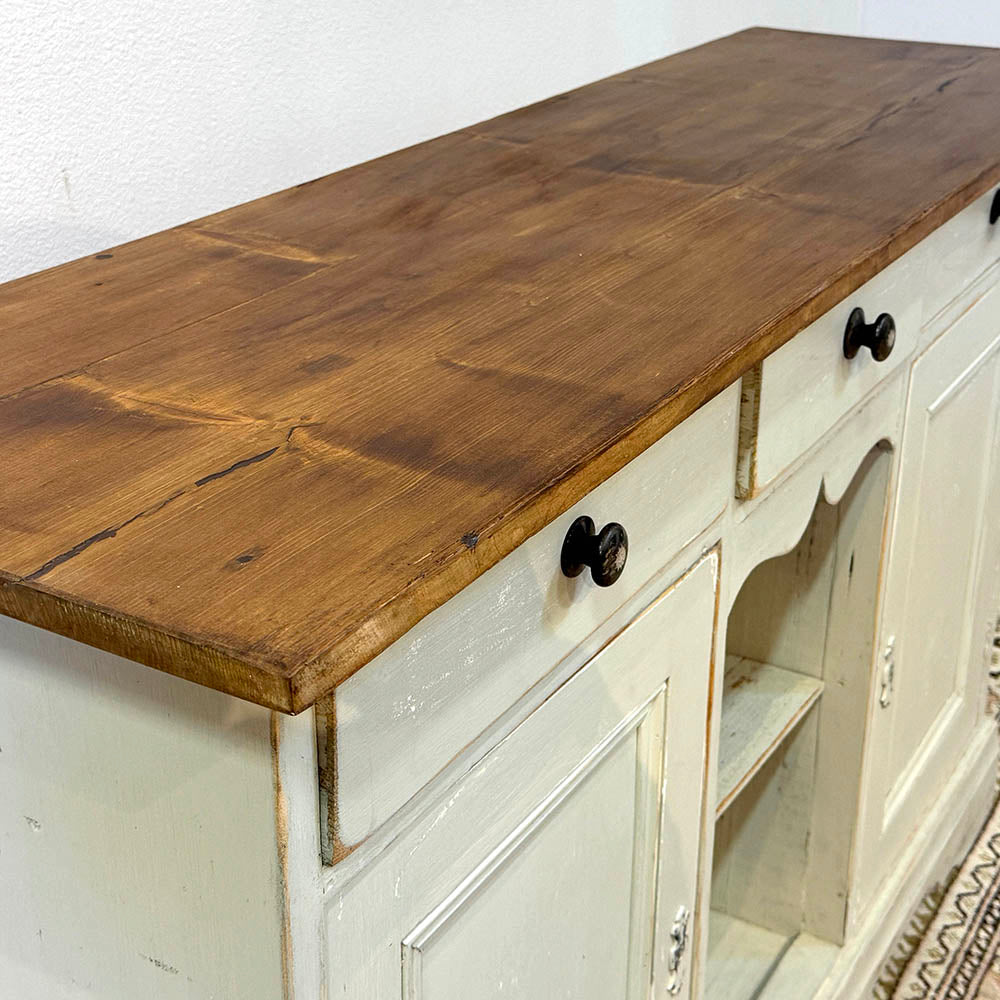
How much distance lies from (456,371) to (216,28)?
620 mm

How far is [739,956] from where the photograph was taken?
1.45 metres

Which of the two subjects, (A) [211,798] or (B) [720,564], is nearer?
(A) [211,798]

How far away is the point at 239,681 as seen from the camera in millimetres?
490

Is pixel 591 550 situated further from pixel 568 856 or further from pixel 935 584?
pixel 935 584

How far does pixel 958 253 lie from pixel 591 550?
72cm

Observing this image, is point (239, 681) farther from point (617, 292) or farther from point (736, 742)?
point (736, 742)

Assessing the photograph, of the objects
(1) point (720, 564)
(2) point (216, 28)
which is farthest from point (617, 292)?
(2) point (216, 28)

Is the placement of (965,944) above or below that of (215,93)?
below

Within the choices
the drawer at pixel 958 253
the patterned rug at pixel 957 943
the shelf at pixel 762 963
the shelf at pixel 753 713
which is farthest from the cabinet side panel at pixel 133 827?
the patterned rug at pixel 957 943

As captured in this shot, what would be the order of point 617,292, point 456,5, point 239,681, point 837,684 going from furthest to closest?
1. point 456,5
2. point 837,684
3. point 617,292
4. point 239,681

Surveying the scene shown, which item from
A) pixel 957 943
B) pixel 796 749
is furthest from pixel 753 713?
pixel 957 943

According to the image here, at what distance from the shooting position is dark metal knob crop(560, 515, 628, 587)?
0.70m

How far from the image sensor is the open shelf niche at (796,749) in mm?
1261

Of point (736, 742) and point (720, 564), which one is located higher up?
point (720, 564)
